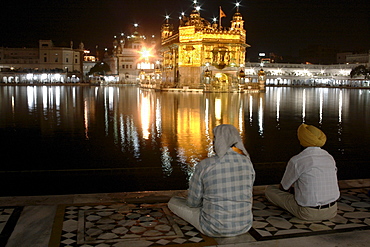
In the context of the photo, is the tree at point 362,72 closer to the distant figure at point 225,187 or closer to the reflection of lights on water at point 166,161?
the reflection of lights on water at point 166,161

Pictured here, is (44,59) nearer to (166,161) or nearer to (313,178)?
(166,161)

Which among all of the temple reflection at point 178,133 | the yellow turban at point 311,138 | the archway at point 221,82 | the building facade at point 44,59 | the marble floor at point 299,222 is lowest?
the marble floor at point 299,222

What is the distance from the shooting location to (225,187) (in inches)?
162

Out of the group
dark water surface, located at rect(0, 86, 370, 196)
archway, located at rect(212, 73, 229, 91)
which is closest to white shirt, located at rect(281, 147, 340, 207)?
dark water surface, located at rect(0, 86, 370, 196)

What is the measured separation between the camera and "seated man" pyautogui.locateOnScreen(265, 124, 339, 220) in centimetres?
459

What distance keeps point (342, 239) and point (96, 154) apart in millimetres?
6370

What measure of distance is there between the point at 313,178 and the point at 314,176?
27mm

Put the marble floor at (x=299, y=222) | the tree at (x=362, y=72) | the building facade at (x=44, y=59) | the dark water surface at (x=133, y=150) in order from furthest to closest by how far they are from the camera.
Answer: the building facade at (x=44, y=59) → the tree at (x=362, y=72) → the dark water surface at (x=133, y=150) → the marble floor at (x=299, y=222)

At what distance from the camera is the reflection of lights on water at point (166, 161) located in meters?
8.02

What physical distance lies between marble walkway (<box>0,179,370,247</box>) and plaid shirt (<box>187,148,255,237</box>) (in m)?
0.15

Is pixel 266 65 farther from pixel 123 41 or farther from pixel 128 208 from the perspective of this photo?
pixel 128 208

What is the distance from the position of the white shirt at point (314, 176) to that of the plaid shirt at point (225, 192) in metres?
0.72

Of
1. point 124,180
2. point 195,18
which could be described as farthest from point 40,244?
point 195,18

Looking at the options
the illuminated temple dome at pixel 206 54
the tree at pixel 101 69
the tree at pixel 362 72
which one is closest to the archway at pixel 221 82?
the illuminated temple dome at pixel 206 54
